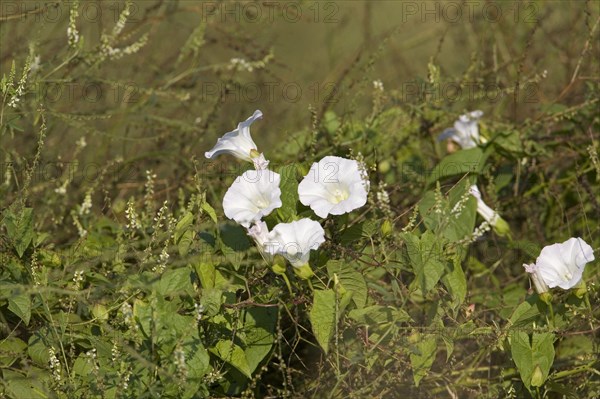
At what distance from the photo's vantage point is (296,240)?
1.63 meters

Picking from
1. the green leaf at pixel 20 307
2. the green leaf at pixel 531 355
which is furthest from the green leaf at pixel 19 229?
the green leaf at pixel 531 355

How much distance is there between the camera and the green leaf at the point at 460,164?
2.39 m

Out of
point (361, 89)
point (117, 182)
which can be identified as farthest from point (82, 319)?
point (361, 89)

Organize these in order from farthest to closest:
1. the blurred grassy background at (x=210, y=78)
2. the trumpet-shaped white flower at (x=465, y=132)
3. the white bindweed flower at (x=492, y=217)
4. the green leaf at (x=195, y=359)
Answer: the blurred grassy background at (x=210, y=78) < the trumpet-shaped white flower at (x=465, y=132) < the white bindweed flower at (x=492, y=217) < the green leaf at (x=195, y=359)

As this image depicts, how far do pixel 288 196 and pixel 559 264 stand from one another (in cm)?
57

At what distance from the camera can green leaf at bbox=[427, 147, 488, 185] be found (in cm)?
239

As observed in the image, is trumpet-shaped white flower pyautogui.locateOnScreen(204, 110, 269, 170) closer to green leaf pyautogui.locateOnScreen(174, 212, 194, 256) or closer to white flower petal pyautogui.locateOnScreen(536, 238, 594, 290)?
green leaf pyautogui.locateOnScreen(174, 212, 194, 256)

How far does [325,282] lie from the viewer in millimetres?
1796

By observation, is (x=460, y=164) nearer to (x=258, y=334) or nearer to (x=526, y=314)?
(x=526, y=314)

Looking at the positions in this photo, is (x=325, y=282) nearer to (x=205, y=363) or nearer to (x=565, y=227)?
(x=205, y=363)

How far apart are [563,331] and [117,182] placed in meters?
1.53

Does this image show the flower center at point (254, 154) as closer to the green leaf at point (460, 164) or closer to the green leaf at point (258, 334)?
the green leaf at point (258, 334)

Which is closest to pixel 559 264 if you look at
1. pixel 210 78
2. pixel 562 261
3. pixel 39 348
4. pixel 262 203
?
pixel 562 261

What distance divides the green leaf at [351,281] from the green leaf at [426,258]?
11 cm
